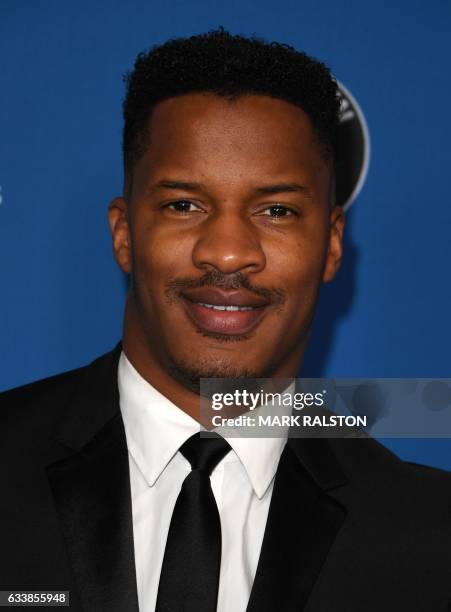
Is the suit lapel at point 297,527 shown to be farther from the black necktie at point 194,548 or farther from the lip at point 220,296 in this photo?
the lip at point 220,296

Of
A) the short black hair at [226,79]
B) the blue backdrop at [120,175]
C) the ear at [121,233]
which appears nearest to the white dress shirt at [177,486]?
the ear at [121,233]

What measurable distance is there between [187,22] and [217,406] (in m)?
1.02

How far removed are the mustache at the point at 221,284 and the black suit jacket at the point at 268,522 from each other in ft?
0.77

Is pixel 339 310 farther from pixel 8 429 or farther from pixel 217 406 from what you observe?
pixel 8 429

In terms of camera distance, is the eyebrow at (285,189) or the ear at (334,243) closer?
the eyebrow at (285,189)

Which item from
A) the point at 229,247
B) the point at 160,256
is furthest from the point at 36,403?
the point at 229,247

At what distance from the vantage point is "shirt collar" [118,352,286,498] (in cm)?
141

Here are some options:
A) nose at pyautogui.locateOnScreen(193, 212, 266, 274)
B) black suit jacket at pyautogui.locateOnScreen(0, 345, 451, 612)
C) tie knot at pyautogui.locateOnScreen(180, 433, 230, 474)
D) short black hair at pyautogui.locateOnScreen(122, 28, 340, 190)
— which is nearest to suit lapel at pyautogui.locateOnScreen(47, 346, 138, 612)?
black suit jacket at pyautogui.locateOnScreen(0, 345, 451, 612)

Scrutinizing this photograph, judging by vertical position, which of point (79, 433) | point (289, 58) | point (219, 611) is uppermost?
point (289, 58)

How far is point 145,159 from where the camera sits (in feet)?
4.82

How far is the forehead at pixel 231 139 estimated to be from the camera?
138 centimetres

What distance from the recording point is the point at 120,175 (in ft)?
6.51

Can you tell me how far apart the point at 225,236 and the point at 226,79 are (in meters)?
0.28

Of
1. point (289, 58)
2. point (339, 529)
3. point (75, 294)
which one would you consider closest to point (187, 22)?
point (289, 58)
